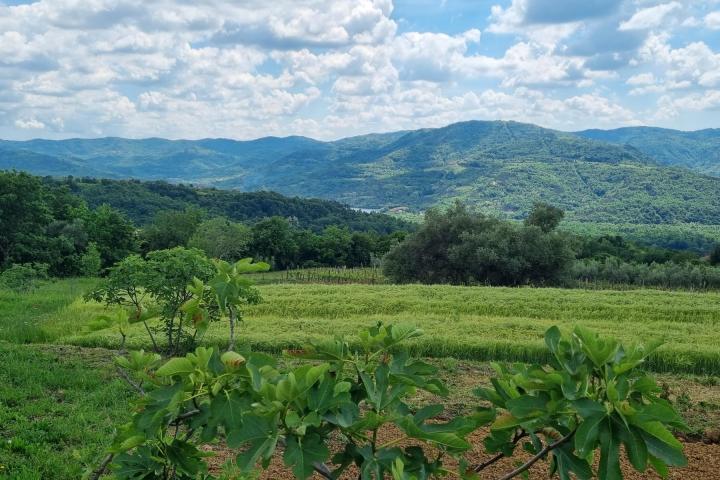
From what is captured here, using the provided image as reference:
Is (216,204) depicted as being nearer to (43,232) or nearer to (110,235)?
(110,235)

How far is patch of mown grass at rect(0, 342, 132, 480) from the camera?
6.41 m

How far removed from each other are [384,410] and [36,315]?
19933 mm

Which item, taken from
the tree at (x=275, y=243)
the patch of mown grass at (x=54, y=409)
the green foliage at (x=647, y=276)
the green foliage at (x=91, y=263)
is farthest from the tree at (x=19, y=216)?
the green foliage at (x=647, y=276)

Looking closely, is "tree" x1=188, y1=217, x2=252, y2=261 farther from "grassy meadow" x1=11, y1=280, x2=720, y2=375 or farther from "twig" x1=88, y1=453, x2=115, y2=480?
"twig" x1=88, y1=453, x2=115, y2=480

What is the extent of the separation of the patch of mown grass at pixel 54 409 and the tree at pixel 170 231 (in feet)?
189

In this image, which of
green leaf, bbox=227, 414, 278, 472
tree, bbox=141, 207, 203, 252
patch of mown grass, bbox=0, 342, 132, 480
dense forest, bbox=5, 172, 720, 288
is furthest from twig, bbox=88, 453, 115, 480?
tree, bbox=141, 207, 203, 252

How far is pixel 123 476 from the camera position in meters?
2.08

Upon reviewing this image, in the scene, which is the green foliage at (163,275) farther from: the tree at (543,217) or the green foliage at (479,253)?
the tree at (543,217)

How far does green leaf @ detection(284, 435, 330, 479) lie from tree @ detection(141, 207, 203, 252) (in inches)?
2707

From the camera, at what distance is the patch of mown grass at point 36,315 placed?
15.0 metres

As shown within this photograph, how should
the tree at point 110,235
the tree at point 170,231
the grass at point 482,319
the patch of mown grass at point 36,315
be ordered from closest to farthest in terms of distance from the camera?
the grass at point 482,319 < the patch of mown grass at point 36,315 < the tree at point 110,235 < the tree at point 170,231

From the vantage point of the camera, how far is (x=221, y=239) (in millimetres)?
64625

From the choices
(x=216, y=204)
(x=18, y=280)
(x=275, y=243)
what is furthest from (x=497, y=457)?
(x=216, y=204)

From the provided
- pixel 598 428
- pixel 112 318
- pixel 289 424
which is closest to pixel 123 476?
pixel 112 318
